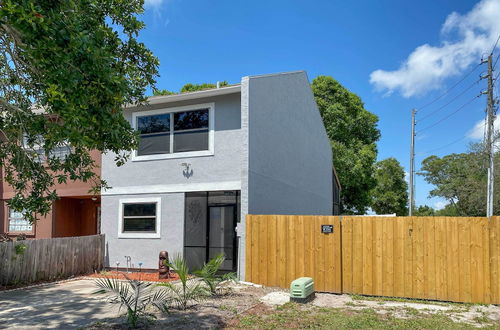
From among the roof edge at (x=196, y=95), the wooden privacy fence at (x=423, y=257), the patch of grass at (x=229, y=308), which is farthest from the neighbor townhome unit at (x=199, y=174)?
the patch of grass at (x=229, y=308)

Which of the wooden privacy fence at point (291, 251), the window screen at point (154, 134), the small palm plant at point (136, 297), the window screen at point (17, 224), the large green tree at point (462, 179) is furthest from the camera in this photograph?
the large green tree at point (462, 179)

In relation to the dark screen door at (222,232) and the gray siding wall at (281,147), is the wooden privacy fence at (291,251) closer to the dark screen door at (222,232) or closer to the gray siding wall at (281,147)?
the gray siding wall at (281,147)

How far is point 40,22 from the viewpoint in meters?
5.84

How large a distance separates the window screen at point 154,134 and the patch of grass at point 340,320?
769cm

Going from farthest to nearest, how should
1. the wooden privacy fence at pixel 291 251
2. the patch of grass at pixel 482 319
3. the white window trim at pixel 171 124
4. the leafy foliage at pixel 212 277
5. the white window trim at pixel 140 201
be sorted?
the white window trim at pixel 140 201, the white window trim at pixel 171 124, the wooden privacy fence at pixel 291 251, the leafy foliage at pixel 212 277, the patch of grass at pixel 482 319

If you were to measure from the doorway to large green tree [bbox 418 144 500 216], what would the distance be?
26469 millimetres

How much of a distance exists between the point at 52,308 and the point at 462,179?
5198cm

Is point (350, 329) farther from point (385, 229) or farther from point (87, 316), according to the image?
point (87, 316)

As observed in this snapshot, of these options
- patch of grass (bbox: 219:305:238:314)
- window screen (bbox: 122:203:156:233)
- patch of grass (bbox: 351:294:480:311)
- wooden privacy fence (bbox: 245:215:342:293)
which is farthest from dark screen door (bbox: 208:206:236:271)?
patch of grass (bbox: 219:305:238:314)

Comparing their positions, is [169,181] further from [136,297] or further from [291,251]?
[136,297]

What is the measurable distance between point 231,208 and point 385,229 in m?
5.52

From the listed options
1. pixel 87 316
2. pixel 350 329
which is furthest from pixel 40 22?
pixel 350 329

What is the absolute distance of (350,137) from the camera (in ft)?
110

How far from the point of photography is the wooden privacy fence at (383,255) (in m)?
9.56
